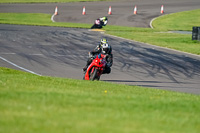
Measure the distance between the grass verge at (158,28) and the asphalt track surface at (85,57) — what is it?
149 cm

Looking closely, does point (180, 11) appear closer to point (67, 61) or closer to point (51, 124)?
point (67, 61)

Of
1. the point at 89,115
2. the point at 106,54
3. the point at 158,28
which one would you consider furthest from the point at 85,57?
the point at 158,28

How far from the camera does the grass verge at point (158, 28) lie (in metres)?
29.8

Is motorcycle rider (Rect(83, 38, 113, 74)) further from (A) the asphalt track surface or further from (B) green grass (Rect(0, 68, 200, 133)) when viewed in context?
(B) green grass (Rect(0, 68, 200, 133))

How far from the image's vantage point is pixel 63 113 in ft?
21.4

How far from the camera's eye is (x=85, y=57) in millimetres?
23219

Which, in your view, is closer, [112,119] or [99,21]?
[112,119]

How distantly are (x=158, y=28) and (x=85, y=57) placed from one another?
17.1m

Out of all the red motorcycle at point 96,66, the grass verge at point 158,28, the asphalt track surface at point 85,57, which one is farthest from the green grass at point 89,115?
the grass verge at point 158,28

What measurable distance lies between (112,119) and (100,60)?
29.5 feet

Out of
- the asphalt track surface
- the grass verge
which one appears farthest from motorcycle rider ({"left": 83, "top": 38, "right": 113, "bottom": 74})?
the grass verge

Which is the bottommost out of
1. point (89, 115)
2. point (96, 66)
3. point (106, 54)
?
point (96, 66)

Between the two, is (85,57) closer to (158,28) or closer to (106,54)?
(106,54)

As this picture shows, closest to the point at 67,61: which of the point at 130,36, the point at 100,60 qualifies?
the point at 100,60
